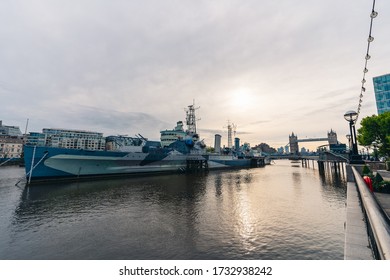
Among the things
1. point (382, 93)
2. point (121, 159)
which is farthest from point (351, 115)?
point (382, 93)

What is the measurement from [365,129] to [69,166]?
50532 mm

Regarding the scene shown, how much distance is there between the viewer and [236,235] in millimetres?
8617

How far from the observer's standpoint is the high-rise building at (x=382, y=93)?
7494 centimetres

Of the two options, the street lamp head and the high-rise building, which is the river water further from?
the high-rise building

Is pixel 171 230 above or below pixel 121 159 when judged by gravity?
below

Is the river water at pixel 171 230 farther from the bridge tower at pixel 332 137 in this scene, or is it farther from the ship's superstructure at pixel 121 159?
the bridge tower at pixel 332 137

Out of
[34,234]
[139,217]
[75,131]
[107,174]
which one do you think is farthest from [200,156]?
[75,131]

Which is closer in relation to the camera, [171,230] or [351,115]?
[171,230]

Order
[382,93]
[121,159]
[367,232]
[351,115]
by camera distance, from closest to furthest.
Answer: [367,232] → [351,115] → [121,159] → [382,93]

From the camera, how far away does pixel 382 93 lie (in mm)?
76375

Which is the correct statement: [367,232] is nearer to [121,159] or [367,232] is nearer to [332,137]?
[121,159]

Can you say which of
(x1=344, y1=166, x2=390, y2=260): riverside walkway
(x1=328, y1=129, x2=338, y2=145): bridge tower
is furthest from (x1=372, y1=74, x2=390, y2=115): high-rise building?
(x1=328, y1=129, x2=338, y2=145): bridge tower

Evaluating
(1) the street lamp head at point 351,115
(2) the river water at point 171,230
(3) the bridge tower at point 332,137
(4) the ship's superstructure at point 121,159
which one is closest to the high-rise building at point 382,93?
(4) the ship's superstructure at point 121,159

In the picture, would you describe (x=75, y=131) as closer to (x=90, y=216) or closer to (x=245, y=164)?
(x=245, y=164)
